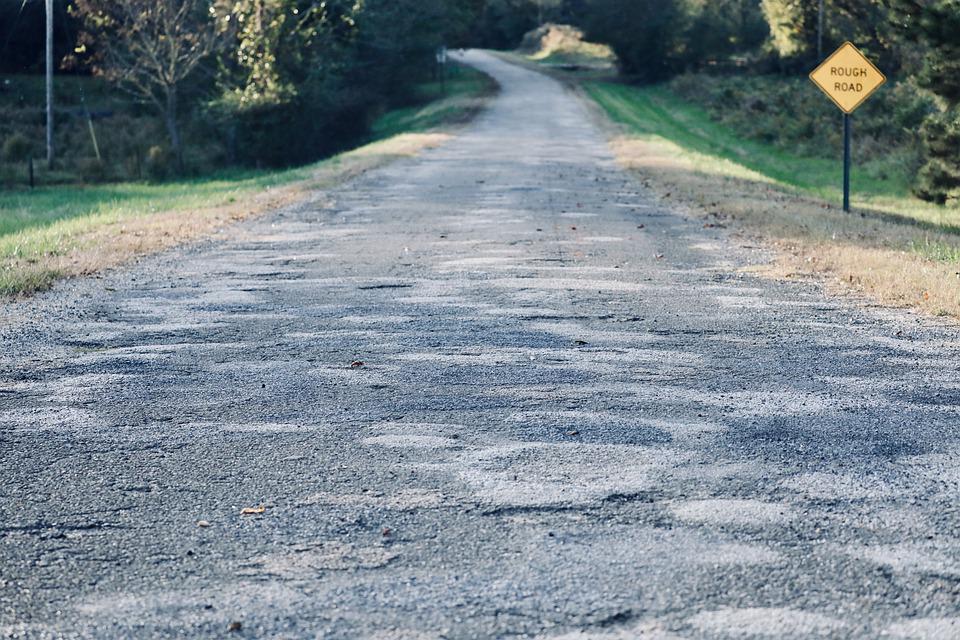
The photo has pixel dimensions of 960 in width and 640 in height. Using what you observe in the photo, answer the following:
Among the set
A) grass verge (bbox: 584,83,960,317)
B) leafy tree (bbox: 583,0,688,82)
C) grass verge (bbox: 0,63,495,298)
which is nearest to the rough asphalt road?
grass verge (bbox: 584,83,960,317)

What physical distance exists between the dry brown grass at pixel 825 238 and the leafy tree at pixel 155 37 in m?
21.0

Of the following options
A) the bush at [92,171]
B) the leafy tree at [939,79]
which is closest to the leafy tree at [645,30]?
the bush at [92,171]

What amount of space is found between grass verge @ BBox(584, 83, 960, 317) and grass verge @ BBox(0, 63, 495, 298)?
6003mm

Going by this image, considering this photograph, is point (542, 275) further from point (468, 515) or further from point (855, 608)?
point (855, 608)

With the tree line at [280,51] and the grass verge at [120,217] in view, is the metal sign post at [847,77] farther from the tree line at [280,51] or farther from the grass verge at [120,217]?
the tree line at [280,51]

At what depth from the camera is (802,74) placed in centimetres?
5384

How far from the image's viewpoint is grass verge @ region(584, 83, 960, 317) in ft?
32.2

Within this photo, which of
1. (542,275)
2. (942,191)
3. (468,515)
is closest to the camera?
(468,515)

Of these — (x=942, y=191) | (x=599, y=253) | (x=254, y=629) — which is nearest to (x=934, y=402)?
(x=254, y=629)

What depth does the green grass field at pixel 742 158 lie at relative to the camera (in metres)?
23.3

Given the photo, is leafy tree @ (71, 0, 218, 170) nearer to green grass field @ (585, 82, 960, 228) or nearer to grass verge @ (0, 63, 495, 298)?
grass verge @ (0, 63, 495, 298)

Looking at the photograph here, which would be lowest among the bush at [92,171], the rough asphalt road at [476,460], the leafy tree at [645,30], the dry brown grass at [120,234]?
the bush at [92,171]

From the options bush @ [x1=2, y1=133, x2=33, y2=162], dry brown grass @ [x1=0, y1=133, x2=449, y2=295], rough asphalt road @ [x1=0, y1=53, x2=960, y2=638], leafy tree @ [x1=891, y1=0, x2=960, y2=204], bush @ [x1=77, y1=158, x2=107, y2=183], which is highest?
leafy tree @ [x1=891, y1=0, x2=960, y2=204]

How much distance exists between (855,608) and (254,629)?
1.82m
